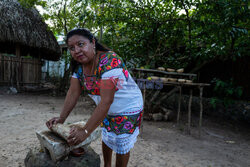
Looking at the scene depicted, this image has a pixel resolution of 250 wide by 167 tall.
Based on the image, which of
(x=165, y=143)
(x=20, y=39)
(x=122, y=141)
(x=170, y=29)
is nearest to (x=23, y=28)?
(x=20, y=39)

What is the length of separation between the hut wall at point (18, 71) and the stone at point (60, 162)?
307 inches

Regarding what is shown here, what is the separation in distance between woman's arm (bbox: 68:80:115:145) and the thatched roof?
7.92 meters

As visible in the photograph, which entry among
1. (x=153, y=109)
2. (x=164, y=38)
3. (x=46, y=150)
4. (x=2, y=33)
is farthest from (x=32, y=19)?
(x=46, y=150)

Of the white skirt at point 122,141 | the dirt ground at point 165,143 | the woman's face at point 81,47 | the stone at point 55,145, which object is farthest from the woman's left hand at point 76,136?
the dirt ground at point 165,143

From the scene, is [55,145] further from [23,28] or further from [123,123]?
[23,28]

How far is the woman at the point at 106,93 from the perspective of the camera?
4.11 feet

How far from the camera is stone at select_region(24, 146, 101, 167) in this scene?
150 cm

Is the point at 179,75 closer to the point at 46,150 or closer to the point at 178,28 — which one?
the point at 178,28

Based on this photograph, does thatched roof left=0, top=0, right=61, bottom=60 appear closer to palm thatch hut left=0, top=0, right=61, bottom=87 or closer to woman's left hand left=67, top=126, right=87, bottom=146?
palm thatch hut left=0, top=0, right=61, bottom=87

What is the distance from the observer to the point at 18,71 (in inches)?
326

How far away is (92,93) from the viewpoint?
1.55 m

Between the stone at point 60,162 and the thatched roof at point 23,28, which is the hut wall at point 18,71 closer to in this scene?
the thatched roof at point 23,28

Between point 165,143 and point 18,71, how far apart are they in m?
7.77

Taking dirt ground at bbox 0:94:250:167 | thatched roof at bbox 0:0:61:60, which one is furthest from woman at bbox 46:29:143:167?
thatched roof at bbox 0:0:61:60
